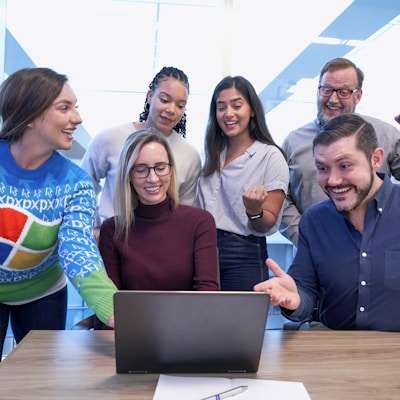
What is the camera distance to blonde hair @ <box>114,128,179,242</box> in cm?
173

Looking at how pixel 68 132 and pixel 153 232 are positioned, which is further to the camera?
pixel 153 232

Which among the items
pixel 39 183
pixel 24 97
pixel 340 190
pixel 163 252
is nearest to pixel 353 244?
pixel 340 190

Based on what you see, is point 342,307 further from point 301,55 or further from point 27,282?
point 301,55

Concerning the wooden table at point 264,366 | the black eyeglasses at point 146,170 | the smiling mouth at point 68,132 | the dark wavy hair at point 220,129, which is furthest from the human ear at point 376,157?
the smiling mouth at point 68,132

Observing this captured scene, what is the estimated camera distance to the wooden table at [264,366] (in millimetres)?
975

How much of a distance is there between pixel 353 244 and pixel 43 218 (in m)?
1.00

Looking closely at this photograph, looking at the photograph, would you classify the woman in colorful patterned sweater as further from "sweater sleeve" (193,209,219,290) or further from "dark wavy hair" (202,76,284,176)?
"dark wavy hair" (202,76,284,176)

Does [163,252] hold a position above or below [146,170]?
below

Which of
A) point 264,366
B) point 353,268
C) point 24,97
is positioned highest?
point 24,97

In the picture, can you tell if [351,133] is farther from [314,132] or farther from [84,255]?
[84,255]

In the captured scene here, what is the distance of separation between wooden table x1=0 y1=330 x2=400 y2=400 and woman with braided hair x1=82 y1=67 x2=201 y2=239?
36.9 inches

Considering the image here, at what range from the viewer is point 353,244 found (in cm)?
151

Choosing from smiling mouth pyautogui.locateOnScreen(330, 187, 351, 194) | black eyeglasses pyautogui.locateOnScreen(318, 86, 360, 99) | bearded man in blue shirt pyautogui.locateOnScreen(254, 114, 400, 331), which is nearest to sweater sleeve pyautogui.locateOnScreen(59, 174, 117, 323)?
bearded man in blue shirt pyautogui.locateOnScreen(254, 114, 400, 331)

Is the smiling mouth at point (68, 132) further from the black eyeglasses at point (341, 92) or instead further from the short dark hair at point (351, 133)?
the black eyeglasses at point (341, 92)
